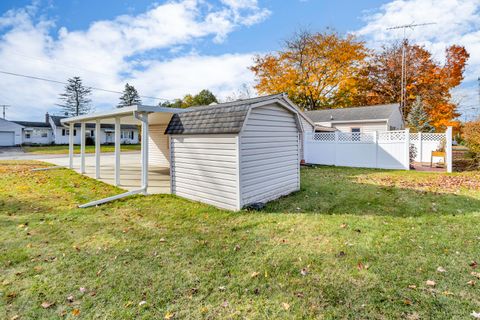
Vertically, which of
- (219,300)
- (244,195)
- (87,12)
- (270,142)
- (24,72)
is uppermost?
(87,12)

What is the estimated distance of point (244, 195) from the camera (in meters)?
5.54

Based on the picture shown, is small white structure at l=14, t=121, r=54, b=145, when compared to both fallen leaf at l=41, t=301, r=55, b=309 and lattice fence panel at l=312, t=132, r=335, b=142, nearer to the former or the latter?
lattice fence panel at l=312, t=132, r=335, b=142

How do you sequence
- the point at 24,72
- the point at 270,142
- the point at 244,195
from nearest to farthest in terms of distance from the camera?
the point at 244,195 → the point at 270,142 → the point at 24,72

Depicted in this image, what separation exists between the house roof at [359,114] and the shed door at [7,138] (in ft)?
114

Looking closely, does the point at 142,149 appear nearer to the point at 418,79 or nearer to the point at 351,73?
the point at 351,73

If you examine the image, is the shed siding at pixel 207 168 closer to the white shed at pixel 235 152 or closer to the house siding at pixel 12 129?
the white shed at pixel 235 152

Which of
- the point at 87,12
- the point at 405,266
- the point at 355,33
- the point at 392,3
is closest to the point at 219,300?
the point at 405,266

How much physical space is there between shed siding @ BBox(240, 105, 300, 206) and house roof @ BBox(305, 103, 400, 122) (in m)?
13.6

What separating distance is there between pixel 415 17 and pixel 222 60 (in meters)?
14.9

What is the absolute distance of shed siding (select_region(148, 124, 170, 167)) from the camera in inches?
521

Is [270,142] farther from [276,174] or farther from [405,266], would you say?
[405,266]

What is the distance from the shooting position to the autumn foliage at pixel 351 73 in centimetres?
2289

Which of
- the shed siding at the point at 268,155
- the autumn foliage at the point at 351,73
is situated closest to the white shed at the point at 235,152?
the shed siding at the point at 268,155

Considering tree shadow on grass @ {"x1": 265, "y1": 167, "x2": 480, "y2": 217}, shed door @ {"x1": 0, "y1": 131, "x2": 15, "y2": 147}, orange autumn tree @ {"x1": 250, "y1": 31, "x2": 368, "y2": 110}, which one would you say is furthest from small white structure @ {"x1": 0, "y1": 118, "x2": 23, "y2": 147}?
tree shadow on grass @ {"x1": 265, "y1": 167, "x2": 480, "y2": 217}
